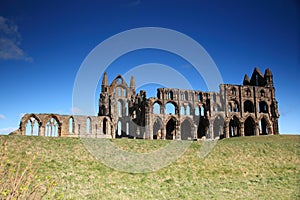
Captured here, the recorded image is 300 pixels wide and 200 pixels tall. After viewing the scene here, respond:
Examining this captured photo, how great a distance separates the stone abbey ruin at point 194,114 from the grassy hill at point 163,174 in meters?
19.7

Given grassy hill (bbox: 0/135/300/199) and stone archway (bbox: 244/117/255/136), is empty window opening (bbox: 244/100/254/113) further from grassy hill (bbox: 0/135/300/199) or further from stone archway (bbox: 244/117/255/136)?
grassy hill (bbox: 0/135/300/199)

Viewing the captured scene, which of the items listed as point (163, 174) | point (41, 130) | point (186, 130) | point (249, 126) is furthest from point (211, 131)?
point (163, 174)

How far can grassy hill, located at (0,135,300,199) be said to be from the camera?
11.7 m

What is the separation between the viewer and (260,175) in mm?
15961

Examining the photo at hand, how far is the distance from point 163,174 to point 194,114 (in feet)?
98.7

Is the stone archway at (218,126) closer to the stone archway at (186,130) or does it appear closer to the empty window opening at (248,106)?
the stone archway at (186,130)

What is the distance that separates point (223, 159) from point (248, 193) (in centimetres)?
615

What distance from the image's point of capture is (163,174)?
1466 centimetres

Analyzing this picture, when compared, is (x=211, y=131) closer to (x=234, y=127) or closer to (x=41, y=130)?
(x=234, y=127)

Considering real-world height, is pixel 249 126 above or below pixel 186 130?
above

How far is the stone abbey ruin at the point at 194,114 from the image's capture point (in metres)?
40.9

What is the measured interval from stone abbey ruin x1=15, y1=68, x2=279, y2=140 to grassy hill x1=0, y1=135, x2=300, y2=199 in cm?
1971

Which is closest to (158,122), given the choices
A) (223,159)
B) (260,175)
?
(223,159)

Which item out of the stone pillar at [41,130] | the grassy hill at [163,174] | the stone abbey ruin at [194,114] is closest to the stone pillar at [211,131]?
the stone abbey ruin at [194,114]
